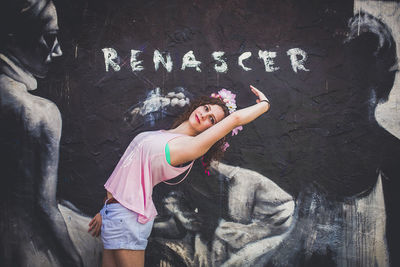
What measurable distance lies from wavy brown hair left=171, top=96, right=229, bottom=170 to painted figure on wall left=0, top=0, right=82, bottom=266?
4.25 ft

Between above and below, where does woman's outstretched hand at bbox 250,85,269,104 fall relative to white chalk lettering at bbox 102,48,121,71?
below

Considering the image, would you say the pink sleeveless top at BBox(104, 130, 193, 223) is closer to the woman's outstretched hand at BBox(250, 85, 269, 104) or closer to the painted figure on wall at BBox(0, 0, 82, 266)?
the woman's outstretched hand at BBox(250, 85, 269, 104)

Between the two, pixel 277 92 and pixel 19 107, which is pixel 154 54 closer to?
pixel 277 92

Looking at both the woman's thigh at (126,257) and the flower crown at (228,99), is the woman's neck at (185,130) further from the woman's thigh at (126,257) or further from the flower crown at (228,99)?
the woman's thigh at (126,257)

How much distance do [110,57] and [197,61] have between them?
0.88 metres

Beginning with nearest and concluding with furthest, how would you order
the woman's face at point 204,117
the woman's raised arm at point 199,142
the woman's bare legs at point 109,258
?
the woman's raised arm at point 199,142 < the woman's bare legs at point 109,258 < the woman's face at point 204,117

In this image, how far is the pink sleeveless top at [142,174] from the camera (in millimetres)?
2033

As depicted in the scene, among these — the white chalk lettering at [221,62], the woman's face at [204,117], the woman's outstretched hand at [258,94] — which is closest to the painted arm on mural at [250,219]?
the woman's face at [204,117]

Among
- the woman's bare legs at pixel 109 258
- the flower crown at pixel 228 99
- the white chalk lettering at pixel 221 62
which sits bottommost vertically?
the woman's bare legs at pixel 109 258

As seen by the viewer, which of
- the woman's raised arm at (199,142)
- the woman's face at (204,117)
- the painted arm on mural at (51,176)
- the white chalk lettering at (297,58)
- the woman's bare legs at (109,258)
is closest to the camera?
the woman's raised arm at (199,142)

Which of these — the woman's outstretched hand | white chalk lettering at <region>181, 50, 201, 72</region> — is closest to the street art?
white chalk lettering at <region>181, 50, 201, 72</region>

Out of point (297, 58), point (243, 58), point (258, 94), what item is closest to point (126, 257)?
point (258, 94)

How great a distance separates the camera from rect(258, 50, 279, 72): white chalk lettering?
2.64m

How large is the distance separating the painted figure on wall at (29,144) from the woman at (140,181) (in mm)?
864
